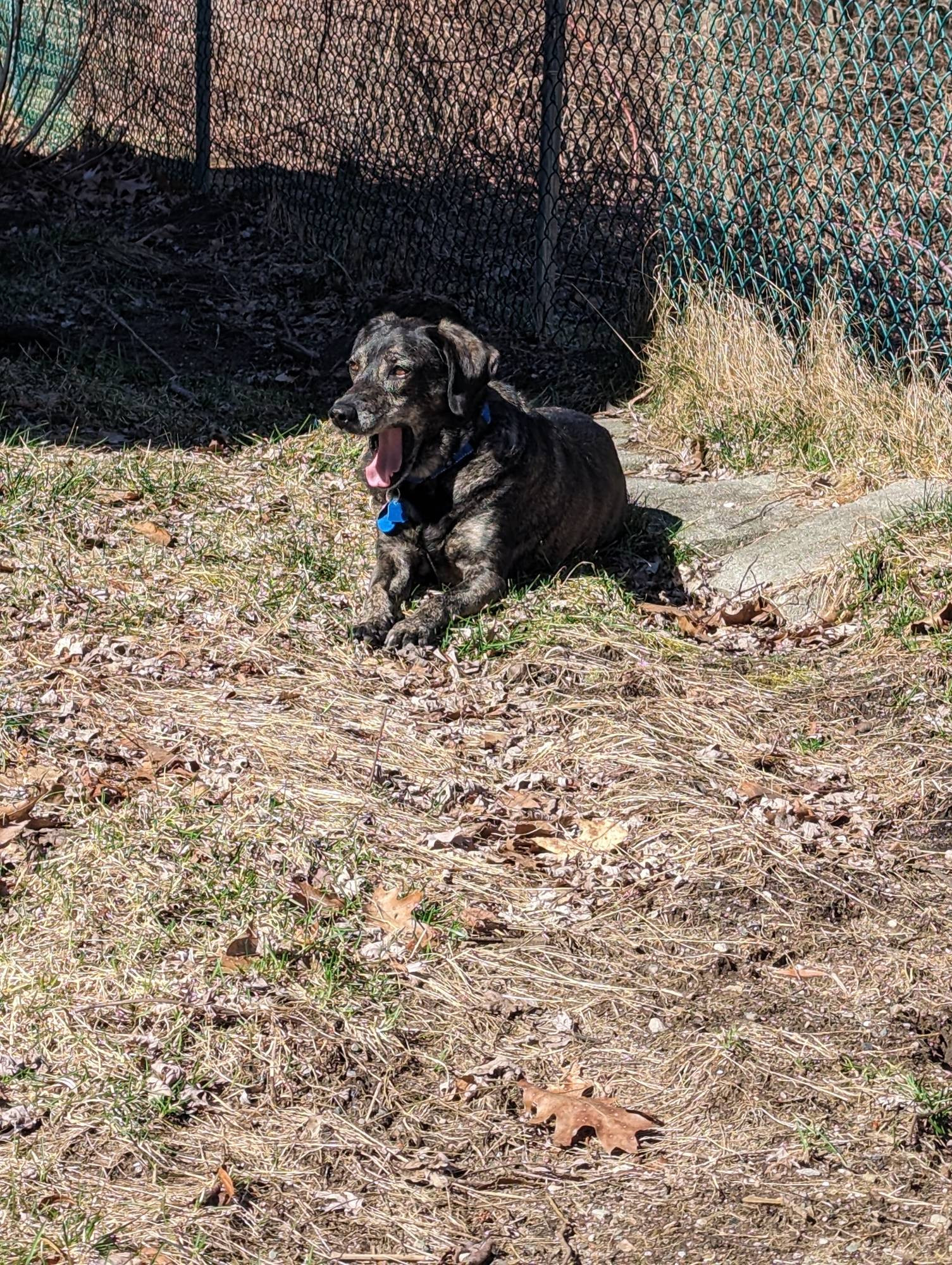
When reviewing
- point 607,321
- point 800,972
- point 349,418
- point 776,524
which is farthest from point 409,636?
point 607,321

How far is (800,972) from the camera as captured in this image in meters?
3.38

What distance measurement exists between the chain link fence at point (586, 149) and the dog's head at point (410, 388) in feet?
6.65

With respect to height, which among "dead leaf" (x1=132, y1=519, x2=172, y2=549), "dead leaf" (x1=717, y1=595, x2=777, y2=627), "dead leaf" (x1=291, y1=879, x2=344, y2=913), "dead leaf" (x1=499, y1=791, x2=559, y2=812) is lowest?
"dead leaf" (x1=291, y1=879, x2=344, y2=913)

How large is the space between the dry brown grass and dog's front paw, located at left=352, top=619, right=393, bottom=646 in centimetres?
10

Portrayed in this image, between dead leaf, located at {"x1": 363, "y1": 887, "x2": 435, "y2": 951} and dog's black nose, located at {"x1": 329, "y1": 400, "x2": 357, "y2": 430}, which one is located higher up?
dog's black nose, located at {"x1": 329, "y1": 400, "x2": 357, "y2": 430}

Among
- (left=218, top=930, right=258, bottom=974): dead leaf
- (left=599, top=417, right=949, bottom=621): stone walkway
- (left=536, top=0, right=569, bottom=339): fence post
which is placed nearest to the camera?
(left=218, top=930, right=258, bottom=974): dead leaf

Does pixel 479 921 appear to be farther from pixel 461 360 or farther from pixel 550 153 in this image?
pixel 550 153

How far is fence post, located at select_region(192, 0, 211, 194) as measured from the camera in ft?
32.0

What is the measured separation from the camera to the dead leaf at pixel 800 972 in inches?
132

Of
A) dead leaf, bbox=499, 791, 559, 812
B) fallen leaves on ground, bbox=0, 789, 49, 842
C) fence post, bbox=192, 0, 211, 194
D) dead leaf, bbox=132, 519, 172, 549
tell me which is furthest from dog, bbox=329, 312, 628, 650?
fence post, bbox=192, 0, 211, 194

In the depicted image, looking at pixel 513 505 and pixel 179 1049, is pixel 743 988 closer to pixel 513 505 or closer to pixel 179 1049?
pixel 179 1049

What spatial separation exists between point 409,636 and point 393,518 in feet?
1.76

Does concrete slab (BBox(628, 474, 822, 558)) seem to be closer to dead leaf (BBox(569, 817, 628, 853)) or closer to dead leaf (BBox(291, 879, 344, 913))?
dead leaf (BBox(569, 817, 628, 853))

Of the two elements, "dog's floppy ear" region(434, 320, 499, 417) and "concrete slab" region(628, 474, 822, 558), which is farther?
"concrete slab" region(628, 474, 822, 558)
